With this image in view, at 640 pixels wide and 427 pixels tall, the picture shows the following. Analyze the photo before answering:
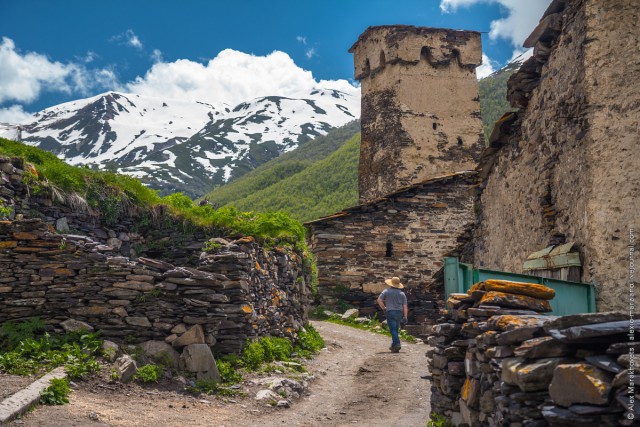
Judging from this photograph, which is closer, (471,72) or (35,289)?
(35,289)

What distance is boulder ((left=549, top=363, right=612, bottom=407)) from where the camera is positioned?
3076 millimetres

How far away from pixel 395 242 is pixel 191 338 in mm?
10981

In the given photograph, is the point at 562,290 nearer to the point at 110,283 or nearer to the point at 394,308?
the point at 110,283

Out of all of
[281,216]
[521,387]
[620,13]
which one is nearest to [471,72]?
[281,216]

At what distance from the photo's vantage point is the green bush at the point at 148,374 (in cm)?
727

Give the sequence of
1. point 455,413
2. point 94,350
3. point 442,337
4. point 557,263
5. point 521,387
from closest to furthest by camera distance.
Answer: point 521,387, point 455,413, point 442,337, point 557,263, point 94,350

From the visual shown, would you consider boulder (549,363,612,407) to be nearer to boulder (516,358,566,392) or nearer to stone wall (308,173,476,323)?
boulder (516,358,566,392)

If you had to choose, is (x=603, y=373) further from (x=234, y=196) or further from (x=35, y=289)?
(x=234, y=196)

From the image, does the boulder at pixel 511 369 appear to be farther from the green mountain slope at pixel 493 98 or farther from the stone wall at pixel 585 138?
the green mountain slope at pixel 493 98

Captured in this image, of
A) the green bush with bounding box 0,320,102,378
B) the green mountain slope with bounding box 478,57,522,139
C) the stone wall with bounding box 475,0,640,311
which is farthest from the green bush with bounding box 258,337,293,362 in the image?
the green mountain slope with bounding box 478,57,522,139

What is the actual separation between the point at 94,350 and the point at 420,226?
41.5ft

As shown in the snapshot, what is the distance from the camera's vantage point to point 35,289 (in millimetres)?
7898

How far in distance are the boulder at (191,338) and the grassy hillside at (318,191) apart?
3384cm

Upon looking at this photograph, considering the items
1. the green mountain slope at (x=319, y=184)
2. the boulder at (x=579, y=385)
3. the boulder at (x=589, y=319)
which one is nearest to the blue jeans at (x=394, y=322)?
the boulder at (x=589, y=319)
